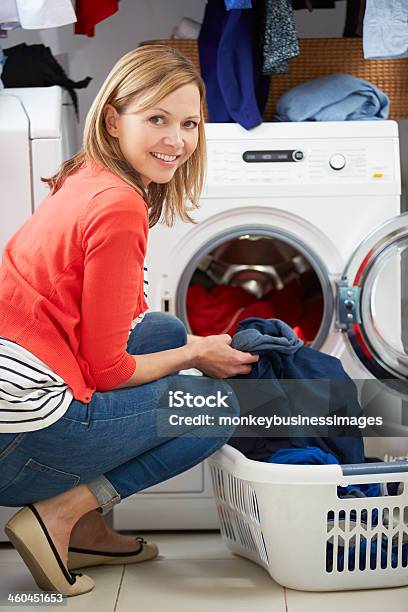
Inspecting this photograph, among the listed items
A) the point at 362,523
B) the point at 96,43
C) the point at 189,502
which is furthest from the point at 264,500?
the point at 96,43

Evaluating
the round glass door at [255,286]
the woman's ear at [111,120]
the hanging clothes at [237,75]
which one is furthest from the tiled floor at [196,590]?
the hanging clothes at [237,75]

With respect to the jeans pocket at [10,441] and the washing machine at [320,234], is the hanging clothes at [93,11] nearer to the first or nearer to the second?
the washing machine at [320,234]

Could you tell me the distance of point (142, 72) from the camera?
1.69 m

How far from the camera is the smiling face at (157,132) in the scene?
1712 mm

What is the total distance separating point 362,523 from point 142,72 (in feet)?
3.15

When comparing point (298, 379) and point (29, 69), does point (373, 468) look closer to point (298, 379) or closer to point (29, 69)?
point (298, 379)

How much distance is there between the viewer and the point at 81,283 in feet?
5.30

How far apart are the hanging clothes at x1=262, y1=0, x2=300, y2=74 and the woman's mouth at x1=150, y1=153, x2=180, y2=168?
1.84 feet

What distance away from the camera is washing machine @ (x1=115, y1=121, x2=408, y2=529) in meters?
2.14

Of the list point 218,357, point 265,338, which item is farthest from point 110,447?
point 265,338

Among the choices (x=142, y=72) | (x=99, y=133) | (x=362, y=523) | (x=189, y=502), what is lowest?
(x=189, y=502)

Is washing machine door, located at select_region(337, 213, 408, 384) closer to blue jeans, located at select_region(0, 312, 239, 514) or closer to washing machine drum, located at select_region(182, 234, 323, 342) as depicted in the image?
washing machine drum, located at select_region(182, 234, 323, 342)

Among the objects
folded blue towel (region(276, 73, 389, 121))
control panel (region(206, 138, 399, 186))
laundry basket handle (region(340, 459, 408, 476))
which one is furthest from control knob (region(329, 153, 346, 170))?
laundry basket handle (region(340, 459, 408, 476))

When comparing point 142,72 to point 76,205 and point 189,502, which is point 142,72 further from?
point 189,502
